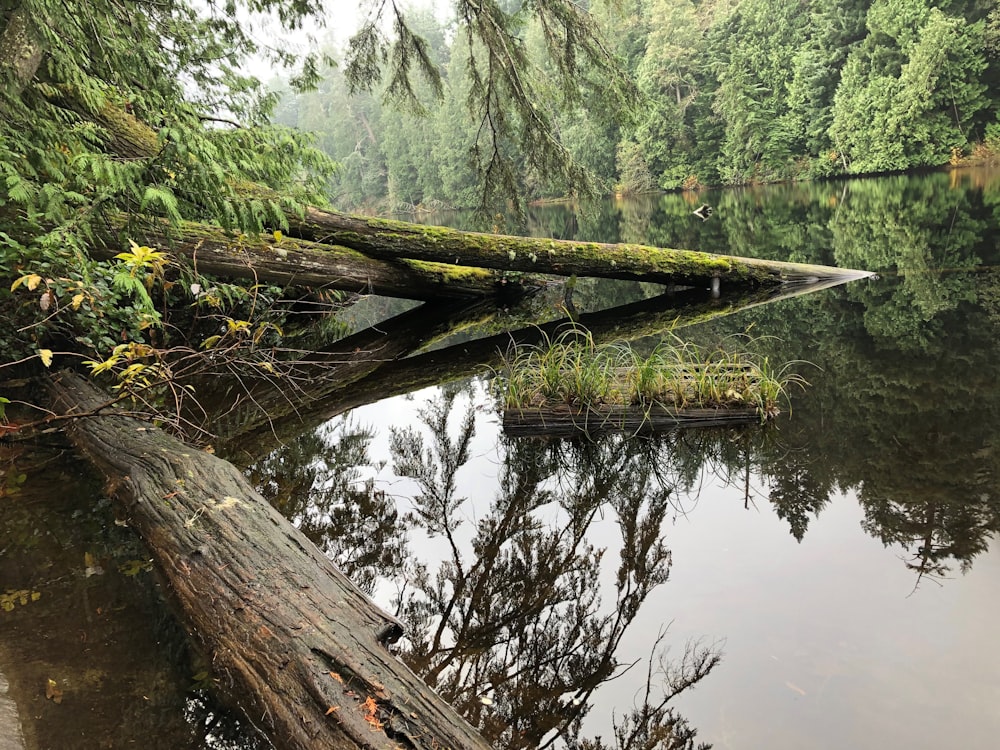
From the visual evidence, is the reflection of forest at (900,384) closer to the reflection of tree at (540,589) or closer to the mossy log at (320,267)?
the reflection of tree at (540,589)

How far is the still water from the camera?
187 centimetres

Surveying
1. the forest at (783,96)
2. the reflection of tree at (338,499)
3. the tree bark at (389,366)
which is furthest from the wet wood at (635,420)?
the forest at (783,96)

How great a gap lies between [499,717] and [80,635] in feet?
5.41

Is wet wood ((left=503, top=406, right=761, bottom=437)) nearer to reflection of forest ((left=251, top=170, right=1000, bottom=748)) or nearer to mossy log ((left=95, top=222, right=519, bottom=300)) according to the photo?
reflection of forest ((left=251, top=170, right=1000, bottom=748))

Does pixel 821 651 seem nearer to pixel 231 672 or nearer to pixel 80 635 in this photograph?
pixel 231 672

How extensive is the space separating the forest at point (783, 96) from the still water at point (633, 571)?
460 inches

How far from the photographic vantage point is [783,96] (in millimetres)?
30406

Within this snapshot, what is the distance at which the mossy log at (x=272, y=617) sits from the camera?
58.2 inches

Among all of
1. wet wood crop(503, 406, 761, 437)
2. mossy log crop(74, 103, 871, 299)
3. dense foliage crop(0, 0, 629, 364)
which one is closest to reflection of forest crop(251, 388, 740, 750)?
wet wood crop(503, 406, 761, 437)

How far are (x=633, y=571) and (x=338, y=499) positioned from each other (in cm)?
177

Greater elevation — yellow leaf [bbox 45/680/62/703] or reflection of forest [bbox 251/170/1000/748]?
reflection of forest [bbox 251/170/1000/748]

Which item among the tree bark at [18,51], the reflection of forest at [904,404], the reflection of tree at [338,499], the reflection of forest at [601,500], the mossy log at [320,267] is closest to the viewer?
the reflection of forest at [601,500]

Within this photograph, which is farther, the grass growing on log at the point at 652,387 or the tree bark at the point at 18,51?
the grass growing on log at the point at 652,387

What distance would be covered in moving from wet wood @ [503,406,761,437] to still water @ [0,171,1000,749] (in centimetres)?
13
